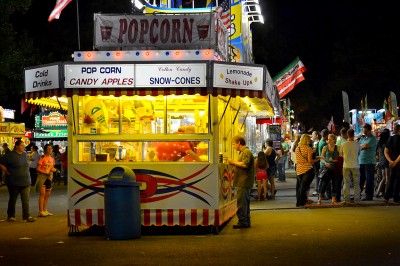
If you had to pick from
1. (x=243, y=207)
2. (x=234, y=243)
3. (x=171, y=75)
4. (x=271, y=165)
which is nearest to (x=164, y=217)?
(x=243, y=207)

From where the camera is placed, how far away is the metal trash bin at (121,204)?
12.0 m

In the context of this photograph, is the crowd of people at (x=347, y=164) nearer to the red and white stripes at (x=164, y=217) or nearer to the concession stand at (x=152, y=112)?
the concession stand at (x=152, y=112)

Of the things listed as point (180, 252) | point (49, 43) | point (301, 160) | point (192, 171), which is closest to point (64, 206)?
point (301, 160)

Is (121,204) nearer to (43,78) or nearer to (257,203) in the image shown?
(43,78)

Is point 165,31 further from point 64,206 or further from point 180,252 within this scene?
point 64,206

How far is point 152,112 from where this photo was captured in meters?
13.5

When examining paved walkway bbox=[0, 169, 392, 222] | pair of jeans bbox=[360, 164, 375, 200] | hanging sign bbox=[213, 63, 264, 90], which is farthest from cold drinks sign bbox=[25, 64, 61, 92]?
pair of jeans bbox=[360, 164, 375, 200]

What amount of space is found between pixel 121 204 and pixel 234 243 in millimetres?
1945

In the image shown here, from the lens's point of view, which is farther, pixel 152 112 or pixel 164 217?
pixel 152 112

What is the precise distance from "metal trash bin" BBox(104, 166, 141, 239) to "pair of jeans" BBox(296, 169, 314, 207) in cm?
611

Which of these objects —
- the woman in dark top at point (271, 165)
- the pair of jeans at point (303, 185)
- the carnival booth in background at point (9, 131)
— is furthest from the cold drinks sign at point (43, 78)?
the carnival booth in background at point (9, 131)

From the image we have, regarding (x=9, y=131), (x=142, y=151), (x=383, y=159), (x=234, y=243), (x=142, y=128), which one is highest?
(x=9, y=131)

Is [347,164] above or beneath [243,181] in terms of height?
above

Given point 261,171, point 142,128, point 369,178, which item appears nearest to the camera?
point 142,128
